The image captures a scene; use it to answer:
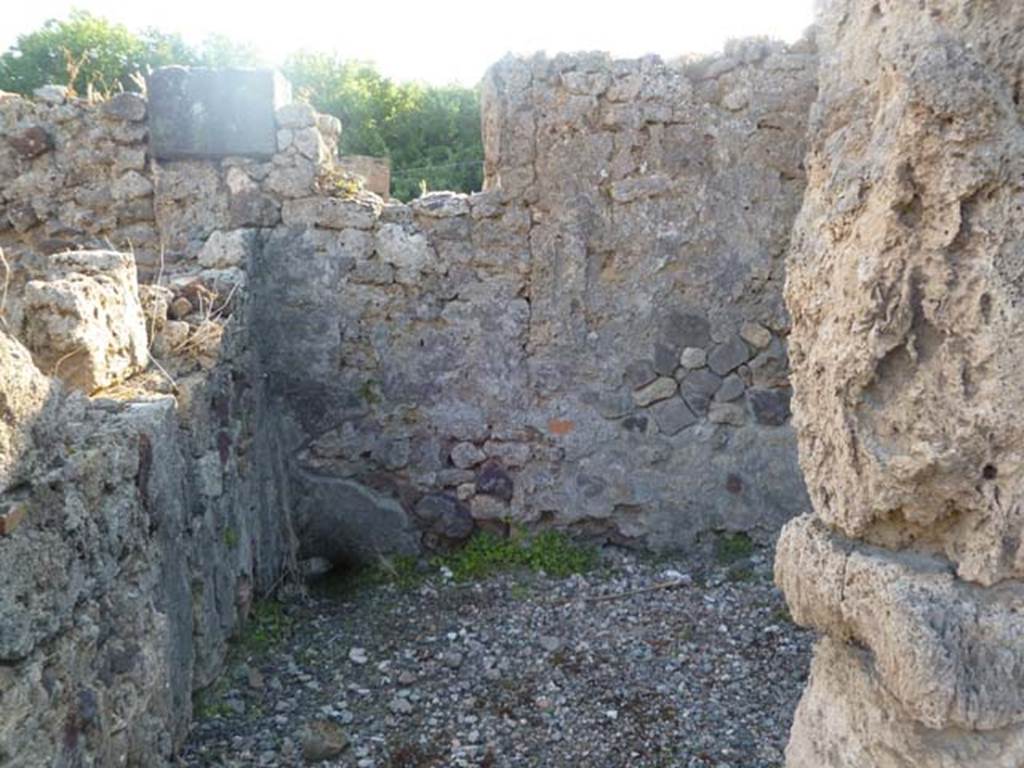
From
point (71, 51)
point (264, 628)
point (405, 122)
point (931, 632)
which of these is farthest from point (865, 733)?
point (71, 51)

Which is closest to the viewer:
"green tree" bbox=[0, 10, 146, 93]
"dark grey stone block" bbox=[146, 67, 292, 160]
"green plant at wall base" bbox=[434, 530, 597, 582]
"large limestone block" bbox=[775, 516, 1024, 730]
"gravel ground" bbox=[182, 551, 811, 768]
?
"large limestone block" bbox=[775, 516, 1024, 730]

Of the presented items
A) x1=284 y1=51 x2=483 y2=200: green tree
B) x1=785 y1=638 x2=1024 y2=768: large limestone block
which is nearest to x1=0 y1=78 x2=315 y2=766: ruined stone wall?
x1=785 y1=638 x2=1024 y2=768: large limestone block

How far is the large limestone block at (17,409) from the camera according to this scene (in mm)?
1744

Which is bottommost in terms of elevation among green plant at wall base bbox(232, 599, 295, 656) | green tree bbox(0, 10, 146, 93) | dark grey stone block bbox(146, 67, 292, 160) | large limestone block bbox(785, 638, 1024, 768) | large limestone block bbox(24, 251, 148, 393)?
green plant at wall base bbox(232, 599, 295, 656)

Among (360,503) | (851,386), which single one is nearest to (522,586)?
(360,503)

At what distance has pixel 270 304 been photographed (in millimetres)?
4508

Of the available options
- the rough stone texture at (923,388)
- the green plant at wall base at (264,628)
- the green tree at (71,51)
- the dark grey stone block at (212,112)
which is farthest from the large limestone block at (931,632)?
the green tree at (71,51)

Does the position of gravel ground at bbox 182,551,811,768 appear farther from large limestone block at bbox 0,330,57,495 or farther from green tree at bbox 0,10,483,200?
green tree at bbox 0,10,483,200

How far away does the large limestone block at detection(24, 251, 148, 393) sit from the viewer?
2.68 m

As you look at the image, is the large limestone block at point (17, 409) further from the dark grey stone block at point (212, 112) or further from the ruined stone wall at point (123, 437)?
the dark grey stone block at point (212, 112)

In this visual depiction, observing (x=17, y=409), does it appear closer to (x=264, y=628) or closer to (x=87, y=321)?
(x=87, y=321)

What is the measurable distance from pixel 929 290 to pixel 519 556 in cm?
328

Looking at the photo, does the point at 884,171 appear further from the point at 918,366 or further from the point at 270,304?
the point at 270,304

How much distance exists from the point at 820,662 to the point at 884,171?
792 mm
